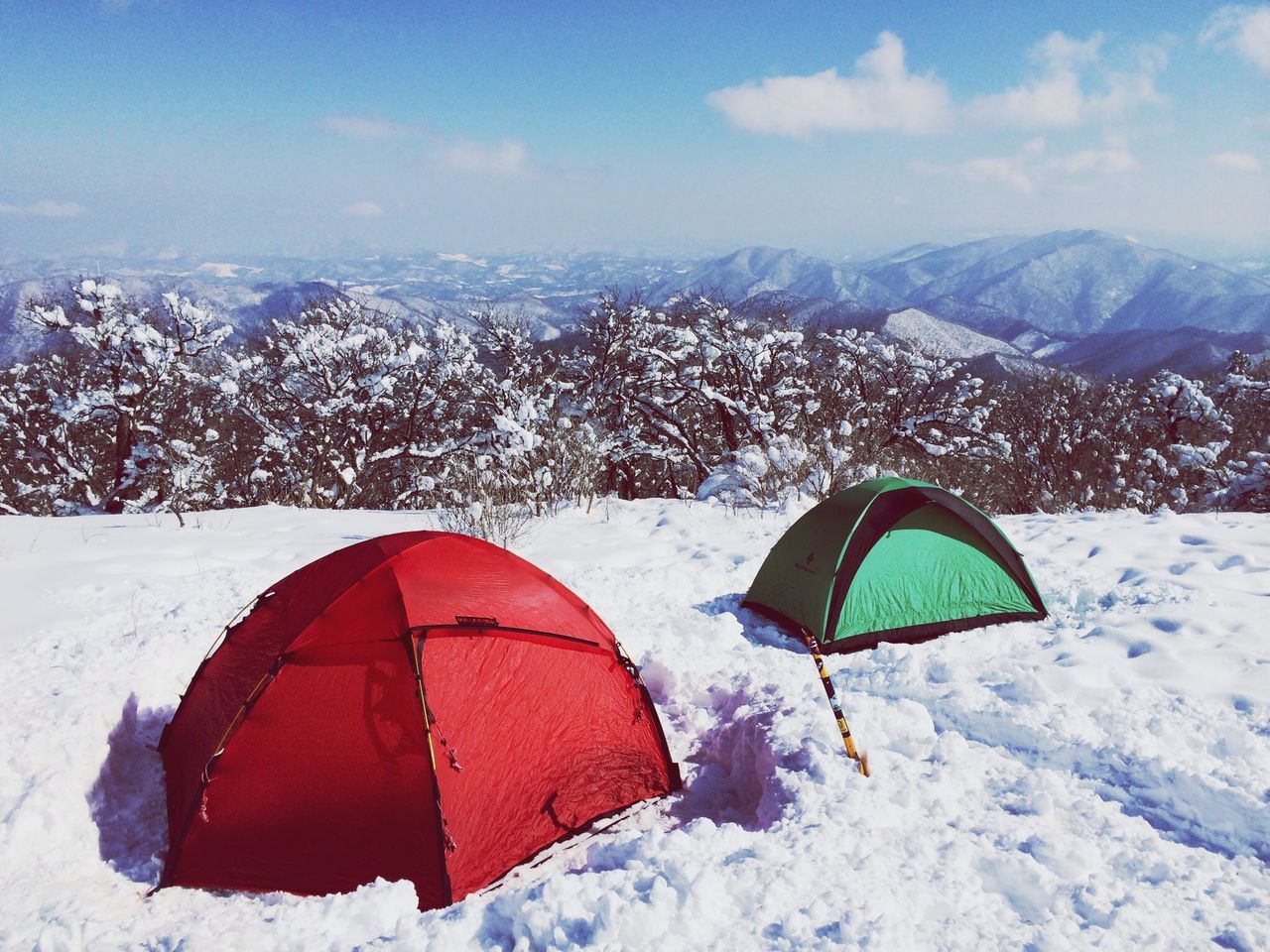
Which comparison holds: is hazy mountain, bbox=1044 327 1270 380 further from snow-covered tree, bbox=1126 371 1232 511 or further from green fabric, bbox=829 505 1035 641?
green fabric, bbox=829 505 1035 641

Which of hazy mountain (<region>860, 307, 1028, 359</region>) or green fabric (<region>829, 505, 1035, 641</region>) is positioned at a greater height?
hazy mountain (<region>860, 307, 1028, 359</region>)

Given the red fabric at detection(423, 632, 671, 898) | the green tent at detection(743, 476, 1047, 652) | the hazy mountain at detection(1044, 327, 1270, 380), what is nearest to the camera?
the red fabric at detection(423, 632, 671, 898)

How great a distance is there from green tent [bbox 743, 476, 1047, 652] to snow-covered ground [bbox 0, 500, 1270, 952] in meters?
0.32

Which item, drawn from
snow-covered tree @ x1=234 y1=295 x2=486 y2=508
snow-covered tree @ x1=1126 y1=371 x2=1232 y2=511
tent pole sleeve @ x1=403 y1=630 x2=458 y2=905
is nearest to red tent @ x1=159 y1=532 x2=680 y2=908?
tent pole sleeve @ x1=403 y1=630 x2=458 y2=905

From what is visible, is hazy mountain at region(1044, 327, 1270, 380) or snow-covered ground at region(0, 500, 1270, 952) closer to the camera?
snow-covered ground at region(0, 500, 1270, 952)

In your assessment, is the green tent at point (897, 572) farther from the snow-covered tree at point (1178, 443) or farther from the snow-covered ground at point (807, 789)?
the snow-covered tree at point (1178, 443)

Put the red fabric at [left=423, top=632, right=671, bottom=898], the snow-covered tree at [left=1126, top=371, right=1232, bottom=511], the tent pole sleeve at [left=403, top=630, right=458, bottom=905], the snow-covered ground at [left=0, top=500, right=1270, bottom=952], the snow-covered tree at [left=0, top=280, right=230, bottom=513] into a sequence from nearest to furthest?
the snow-covered ground at [left=0, top=500, right=1270, bottom=952] → the tent pole sleeve at [left=403, top=630, right=458, bottom=905] → the red fabric at [left=423, top=632, right=671, bottom=898] → the snow-covered tree at [left=0, top=280, right=230, bottom=513] → the snow-covered tree at [left=1126, top=371, right=1232, bottom=511]

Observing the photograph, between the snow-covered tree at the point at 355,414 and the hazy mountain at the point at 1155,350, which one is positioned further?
the hazy mountain at the point at 1155,350

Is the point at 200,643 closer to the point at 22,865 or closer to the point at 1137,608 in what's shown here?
the point at 22,865

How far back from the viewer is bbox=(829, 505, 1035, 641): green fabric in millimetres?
6254

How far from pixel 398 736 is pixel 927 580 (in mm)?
4975

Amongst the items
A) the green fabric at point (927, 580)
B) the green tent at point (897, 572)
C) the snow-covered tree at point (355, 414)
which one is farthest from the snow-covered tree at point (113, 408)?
the green fabric at point (927, 580)

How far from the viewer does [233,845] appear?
11.5 ft

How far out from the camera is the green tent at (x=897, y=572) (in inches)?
246
